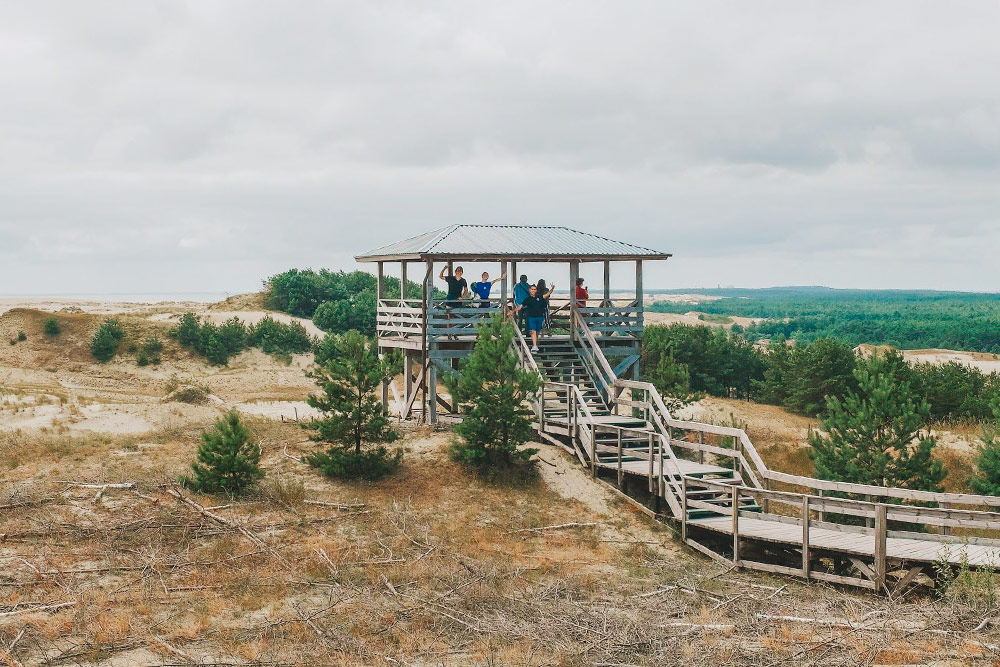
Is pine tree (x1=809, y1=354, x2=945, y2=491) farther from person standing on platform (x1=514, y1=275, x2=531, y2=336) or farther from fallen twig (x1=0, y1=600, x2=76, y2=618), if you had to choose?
fallen twig (x1=0, y1=600, x2=76, y2=618)

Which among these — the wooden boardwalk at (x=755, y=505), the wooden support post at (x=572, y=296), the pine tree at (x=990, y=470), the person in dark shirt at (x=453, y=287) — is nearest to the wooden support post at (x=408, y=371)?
the person in dark shirt at (x=453, y=287)

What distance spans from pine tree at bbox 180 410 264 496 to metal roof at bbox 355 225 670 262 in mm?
Answer: 7163

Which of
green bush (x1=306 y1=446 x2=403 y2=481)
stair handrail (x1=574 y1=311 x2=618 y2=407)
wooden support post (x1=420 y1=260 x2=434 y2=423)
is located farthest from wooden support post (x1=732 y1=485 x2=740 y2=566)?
wooden support post (x1=420 y1=260 x2=434 y2=423)

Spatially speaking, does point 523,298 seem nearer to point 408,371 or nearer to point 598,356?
point 598,356

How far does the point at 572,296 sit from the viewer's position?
82.1 ft

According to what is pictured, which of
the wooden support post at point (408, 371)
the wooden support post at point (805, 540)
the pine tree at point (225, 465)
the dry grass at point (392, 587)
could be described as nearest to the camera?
the dry grass at point (392, 587)

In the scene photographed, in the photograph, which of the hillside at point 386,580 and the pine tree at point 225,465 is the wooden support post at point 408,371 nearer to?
the hillside at point 386,580

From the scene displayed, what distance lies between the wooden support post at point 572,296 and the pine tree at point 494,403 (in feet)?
14.9

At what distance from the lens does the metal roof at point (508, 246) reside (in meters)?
24.1

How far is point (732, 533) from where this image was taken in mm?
15797

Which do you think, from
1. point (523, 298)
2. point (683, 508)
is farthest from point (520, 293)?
point (683, 508)

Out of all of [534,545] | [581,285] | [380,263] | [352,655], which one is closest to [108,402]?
[380,263]

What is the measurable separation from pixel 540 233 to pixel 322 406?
9974mm

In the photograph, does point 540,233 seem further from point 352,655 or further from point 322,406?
point 352,655
